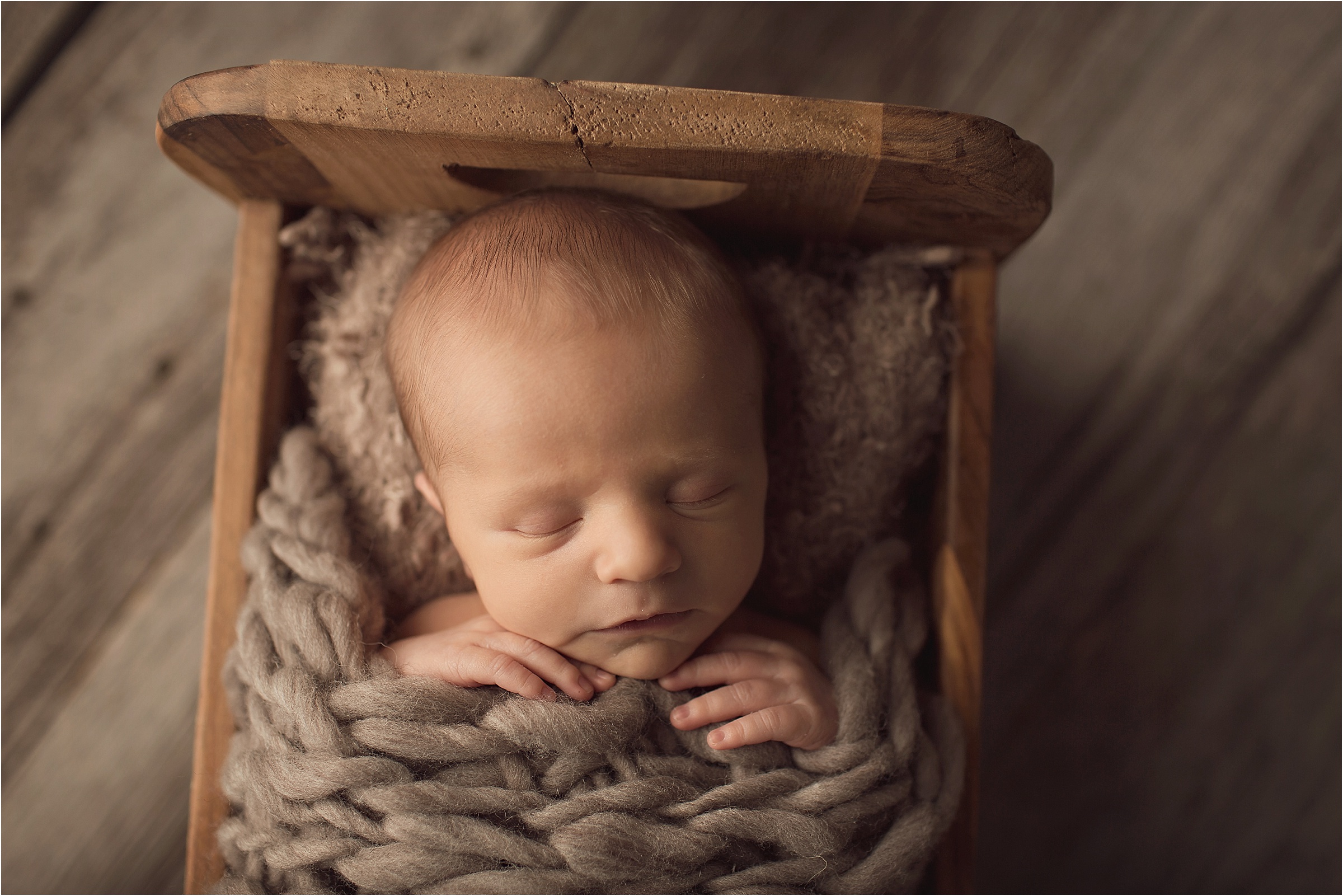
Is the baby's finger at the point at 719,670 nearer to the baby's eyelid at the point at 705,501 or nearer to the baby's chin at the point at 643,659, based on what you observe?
the baby's chin at the point at 643,659

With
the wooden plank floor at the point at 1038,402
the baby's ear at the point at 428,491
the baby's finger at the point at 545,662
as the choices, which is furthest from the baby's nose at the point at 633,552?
the wooden plank floor at the point at 1038,402

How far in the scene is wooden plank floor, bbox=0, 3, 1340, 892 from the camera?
1.00 metres

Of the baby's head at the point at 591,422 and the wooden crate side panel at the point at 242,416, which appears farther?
the wooden crate side panel at the point at 242,416

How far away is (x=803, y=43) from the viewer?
1.06 meters

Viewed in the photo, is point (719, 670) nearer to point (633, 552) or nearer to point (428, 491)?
point (633, 552)

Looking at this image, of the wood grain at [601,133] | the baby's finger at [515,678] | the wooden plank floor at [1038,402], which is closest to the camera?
the wood grain at [601,133]

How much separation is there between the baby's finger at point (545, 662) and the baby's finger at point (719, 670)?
76 millimetres

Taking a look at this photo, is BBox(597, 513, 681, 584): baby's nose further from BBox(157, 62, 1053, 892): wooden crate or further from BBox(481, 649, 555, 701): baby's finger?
BBox(157, 62, 1053, 892): wooden crate

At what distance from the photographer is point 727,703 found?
0.68 meters

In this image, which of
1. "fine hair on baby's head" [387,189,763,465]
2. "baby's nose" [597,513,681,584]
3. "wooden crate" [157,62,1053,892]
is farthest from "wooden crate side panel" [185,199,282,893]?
"baby's nose" [597,513,681,584]

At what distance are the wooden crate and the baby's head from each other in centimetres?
8

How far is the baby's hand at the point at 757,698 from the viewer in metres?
0.67

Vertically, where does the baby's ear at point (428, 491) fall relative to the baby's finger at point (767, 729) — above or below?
below

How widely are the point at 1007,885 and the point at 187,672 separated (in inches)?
44.9
